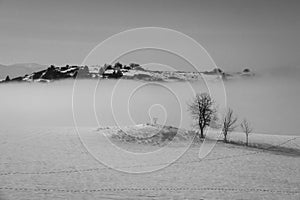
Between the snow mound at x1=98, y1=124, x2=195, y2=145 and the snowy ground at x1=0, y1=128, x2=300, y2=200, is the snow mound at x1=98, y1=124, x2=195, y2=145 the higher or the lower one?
the higher one

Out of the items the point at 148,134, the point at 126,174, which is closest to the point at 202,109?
the point at 148,134

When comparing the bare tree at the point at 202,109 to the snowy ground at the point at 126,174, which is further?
the bare tree at the point at 202,109

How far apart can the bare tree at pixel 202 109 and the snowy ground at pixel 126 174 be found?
1.07 m

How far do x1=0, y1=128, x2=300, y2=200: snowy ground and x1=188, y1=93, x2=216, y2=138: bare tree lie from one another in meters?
1.07

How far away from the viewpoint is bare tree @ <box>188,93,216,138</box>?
1239 cm

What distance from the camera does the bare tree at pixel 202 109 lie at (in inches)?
488

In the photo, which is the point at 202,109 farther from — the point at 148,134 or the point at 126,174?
the point at 126,174

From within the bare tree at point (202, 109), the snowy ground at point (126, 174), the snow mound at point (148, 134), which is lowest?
the snowy ground at point (126, 174)

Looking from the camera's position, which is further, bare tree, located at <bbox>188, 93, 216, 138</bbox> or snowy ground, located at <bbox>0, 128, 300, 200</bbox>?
bare tree, located at <bbox>188, 93, 216, 138</bbox>

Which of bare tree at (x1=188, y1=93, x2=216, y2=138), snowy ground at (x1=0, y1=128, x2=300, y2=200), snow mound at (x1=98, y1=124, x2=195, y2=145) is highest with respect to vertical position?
bare tree at (x1=188, y1=93, x2=216, y2=138)

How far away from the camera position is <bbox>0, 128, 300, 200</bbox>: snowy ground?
8516 millimetres

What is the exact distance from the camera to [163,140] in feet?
44.5

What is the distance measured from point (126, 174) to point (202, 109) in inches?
152

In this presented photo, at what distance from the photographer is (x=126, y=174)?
1012 cm
